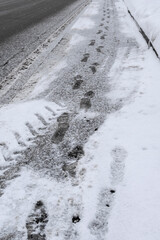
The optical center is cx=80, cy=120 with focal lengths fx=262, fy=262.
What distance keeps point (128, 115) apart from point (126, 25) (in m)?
5.31

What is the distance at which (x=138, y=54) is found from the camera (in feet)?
15.9

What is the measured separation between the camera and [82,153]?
2320 millimetres

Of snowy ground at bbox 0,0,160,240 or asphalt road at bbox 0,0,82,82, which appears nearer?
snowy ground at bbox 0,0,160,240

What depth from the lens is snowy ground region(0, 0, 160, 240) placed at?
5.50 ft

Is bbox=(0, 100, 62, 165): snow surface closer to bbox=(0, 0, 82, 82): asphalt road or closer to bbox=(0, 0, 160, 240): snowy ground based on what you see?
bbox=(0, 0, 160, 240): snowy ground

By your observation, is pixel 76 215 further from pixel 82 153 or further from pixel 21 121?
pixel 21 121

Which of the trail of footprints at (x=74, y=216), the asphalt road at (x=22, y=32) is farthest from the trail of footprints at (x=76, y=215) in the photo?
the asphalt road at (x=22, y=32)

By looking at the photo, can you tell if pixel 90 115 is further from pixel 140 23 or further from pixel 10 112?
pixel 140 23

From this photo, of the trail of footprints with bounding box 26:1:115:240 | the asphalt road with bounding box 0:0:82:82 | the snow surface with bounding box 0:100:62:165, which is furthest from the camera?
the asphalt road with bounding box 0:0:82:82

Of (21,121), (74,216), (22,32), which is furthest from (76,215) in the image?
(22,32)

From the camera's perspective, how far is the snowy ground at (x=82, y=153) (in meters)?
1.68

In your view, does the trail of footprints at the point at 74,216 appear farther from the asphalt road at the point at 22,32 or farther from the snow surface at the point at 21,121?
the asphalt road at the point at 22,32

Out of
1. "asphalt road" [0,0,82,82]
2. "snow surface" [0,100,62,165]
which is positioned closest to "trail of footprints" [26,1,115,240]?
"snow surface" [0,100,62,165]

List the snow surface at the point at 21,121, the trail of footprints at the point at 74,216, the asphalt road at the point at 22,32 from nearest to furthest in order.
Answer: the trail of footprints at the point at 74,216, the snow surface at the point at 21,121, the asphalt road at the point at 22,32
